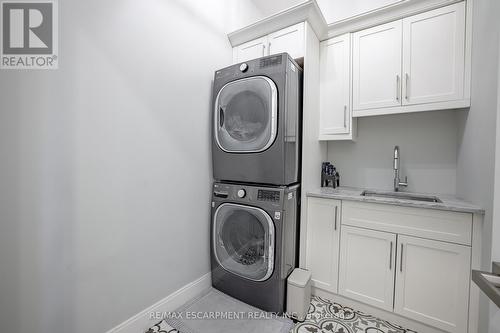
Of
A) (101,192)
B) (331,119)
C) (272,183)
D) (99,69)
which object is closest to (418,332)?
(272,183)

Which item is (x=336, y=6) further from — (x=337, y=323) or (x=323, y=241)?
(x=337, y=323)

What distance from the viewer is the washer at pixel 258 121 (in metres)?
1.51

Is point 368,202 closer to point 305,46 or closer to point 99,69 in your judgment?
point 305,46

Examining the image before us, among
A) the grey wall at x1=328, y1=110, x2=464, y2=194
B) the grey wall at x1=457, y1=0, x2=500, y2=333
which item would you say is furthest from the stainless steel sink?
the grey wall at x1=457, y1=0, x2=500, y2=333

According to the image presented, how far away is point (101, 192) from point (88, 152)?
238mm

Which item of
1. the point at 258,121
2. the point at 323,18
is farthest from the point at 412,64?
the point at 258,121

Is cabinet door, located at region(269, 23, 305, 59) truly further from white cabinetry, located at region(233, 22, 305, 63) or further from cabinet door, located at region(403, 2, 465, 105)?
cabinet door, located at region(403, 2, 465, 105)

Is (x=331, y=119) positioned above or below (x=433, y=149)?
above

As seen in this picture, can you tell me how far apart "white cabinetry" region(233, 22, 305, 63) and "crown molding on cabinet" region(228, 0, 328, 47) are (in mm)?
38

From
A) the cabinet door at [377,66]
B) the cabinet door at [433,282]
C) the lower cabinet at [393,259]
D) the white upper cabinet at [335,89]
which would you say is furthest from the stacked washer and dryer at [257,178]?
the cabinet door at [433,282]

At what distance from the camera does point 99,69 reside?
1.16m

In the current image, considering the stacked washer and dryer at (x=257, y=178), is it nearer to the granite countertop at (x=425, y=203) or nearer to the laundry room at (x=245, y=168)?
the laundry room at (x=245, y=168)

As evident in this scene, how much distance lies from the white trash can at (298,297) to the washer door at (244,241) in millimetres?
199

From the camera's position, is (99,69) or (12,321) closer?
(12,321)
